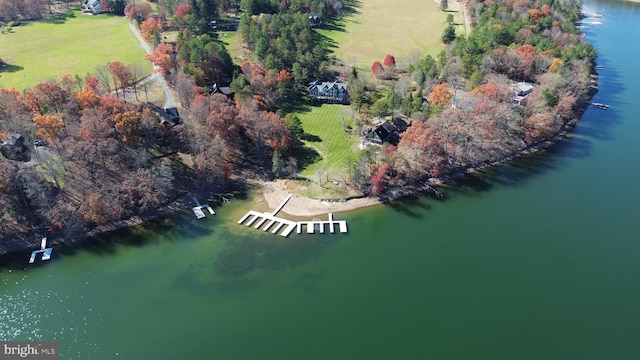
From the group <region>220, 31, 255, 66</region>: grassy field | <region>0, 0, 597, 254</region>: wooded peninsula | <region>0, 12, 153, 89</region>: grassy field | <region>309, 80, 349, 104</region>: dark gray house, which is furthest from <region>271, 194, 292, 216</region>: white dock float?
<region>0, 12, 153, 89</region>: grassy field

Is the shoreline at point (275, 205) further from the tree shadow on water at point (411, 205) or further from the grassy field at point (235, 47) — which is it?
the grassy field at point (235, 47)

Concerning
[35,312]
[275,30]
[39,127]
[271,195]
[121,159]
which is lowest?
[35,312]

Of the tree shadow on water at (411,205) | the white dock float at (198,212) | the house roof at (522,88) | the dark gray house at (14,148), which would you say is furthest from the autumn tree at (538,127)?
the dark gray house at (14,148)

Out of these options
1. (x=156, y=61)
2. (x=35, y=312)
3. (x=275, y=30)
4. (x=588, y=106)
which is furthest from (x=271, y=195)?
(x=588, y=106)

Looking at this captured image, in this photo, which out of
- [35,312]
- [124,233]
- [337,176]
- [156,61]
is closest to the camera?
[35,312]

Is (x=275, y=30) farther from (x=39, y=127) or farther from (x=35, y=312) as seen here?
(x=35, y=312)

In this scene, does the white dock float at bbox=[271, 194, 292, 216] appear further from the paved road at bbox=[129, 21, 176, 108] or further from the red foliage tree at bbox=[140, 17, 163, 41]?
the red foliage tree at bbox=[140, 17, 163, 41]
